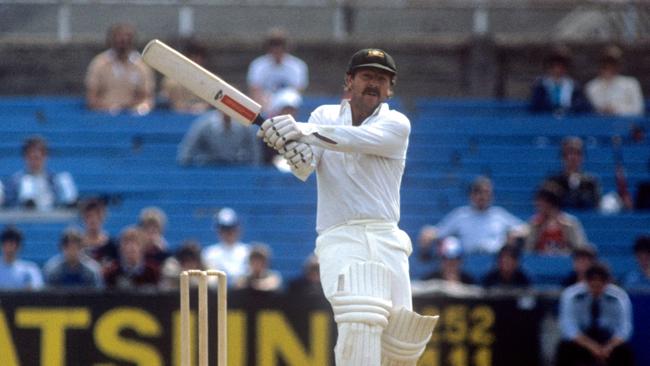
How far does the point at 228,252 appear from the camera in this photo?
1312 cm

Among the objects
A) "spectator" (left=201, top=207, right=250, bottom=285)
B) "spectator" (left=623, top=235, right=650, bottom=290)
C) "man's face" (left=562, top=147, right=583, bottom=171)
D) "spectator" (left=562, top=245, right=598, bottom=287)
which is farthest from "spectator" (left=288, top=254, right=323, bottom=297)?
"man's face" (left=562, top=147, right=583, bottom=171)

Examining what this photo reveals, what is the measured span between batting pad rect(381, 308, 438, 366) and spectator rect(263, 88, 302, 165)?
18.3 ft

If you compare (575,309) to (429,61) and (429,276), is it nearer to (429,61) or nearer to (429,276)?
(429,276)

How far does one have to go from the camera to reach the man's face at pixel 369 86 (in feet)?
26.7

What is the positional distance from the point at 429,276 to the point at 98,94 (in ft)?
13.9

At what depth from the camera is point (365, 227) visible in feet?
26.8

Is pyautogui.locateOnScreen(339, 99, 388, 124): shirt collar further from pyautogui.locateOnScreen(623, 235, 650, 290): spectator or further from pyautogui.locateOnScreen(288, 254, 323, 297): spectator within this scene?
pyautogui.locateOnScreen(623, 235, 650, 290): spectator

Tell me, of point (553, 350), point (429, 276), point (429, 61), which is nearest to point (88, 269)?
point (429, 276)

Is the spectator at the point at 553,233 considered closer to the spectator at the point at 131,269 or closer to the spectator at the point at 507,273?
the spectator at the point at 507,273

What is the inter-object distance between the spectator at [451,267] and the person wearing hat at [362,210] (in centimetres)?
422

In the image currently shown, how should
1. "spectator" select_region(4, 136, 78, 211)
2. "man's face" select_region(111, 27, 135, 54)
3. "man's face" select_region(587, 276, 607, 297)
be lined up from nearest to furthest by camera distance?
"man's face" select_region(587, 276, 607, 297)
"spectator" select_region(4, 136, 78, 211)
"man's face" select_region(111, 27, 135, 54)

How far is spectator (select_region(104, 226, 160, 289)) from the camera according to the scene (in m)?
12.3

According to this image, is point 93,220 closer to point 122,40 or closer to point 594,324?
point 122,40

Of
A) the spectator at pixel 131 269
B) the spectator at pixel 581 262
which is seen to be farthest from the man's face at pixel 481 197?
the spectator at pixel 131 269
